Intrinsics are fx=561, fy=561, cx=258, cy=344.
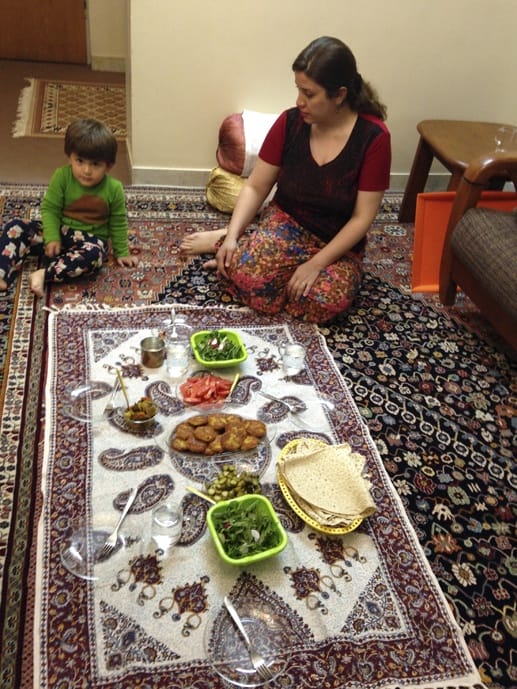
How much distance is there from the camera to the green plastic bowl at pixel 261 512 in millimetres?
1100

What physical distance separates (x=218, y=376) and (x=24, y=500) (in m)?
0.59

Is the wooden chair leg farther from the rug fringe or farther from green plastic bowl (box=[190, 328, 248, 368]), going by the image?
the rug fringe

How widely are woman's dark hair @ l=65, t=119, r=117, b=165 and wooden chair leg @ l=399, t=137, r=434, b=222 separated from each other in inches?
57.6

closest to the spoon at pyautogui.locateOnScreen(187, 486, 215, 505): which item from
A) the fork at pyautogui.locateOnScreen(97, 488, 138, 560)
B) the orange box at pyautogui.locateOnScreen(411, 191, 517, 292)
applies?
the fork at pyautogui.locateOnScreen(97, 488, 138, 560)

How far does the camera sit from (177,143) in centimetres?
262

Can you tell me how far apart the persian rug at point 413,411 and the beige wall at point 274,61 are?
1.36ft

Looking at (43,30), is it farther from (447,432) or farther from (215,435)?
(447,432)

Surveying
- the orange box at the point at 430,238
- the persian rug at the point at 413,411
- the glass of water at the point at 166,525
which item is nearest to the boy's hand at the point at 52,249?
the persian rug at the point at 413,411

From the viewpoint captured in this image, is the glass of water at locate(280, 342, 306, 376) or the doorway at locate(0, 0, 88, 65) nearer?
the glass of water at locate(280, 342, 306, 376)

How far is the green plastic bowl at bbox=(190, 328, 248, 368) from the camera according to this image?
158 cm

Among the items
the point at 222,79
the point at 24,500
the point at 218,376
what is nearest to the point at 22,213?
the point at 222,79

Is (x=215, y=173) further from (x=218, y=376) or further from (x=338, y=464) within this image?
(x=338, y=464)

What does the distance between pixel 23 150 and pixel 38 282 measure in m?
1.31

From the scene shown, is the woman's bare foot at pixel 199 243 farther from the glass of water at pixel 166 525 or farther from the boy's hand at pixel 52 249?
the glass of water at pixel 166 525
